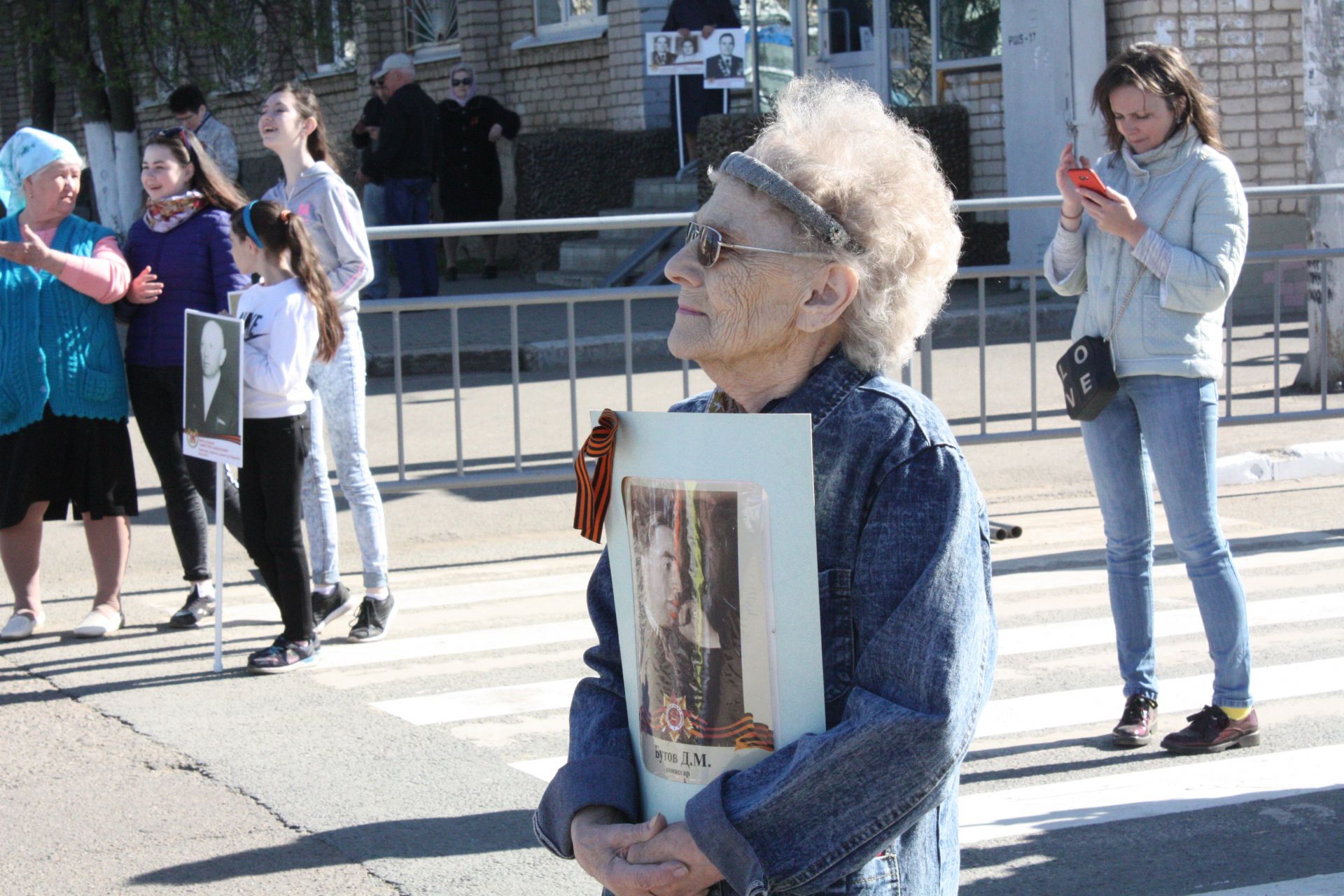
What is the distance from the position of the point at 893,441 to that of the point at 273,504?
162 inches

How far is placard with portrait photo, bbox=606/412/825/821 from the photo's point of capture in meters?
1.94

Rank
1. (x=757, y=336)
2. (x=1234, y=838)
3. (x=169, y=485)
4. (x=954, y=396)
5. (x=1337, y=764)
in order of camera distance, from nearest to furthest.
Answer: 1. (x=757, y=336)
2. (x=1234, y=838)
3. (x=1337, y=764)
4. (x=169, y=485)
5. (x=954, y=396)

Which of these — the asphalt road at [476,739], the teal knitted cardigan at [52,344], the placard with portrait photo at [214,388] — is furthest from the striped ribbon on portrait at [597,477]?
the teal knitted cardigan at [52,344]

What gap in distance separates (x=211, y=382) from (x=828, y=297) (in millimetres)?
4104

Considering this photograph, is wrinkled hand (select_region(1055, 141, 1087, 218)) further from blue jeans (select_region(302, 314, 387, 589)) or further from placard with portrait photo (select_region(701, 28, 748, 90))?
placard with portrait photo (select_region(701, 28, 748, 90))

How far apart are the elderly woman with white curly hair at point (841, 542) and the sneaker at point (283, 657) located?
383 centimetres

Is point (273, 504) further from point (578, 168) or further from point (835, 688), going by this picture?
point (578, 168)

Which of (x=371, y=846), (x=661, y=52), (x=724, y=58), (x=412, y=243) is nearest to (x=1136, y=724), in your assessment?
(x=371, y=846)

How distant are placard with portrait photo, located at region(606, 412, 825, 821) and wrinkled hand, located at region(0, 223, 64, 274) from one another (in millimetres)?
4586

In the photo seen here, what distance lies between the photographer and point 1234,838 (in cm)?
417

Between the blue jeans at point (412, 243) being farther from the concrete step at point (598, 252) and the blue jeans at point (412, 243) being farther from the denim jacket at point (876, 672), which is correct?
the denim jacket at point (876, 672)

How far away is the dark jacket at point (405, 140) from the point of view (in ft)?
51.6

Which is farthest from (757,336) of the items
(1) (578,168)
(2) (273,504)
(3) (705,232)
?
(1) (578,168)

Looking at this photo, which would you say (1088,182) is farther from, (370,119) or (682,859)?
(370,119)
